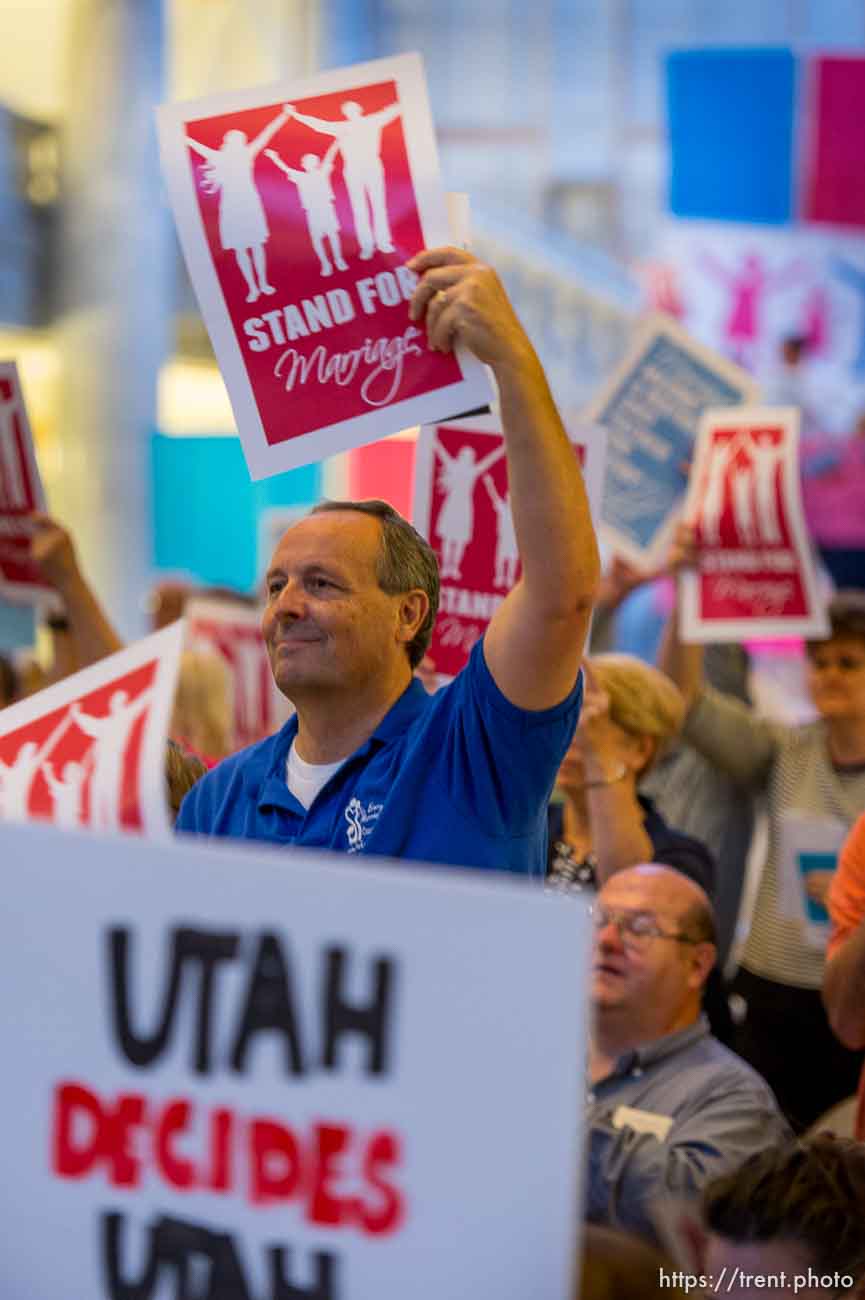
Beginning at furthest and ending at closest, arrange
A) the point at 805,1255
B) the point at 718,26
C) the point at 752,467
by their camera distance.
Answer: the point at 718,26
the point at 752,467
the point at 805,1255

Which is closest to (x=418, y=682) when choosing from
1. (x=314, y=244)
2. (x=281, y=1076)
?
(x=314, y=244)

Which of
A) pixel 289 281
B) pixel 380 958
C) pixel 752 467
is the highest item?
pixel 289 281

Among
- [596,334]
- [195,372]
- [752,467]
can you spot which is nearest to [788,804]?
[752,467]

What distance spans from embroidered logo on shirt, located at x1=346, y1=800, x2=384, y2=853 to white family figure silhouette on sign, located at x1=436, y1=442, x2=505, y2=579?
1.11m

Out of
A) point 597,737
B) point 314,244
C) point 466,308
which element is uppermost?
point 314,244

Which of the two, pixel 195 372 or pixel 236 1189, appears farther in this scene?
pixel 195 372

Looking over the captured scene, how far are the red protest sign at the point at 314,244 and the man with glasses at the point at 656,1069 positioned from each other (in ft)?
2.92

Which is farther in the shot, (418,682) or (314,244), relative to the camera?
(314,244)

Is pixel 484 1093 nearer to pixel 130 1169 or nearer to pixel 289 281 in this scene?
pixel 130 1169

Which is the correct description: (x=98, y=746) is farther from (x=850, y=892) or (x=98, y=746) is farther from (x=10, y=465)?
(x=10, y=465)

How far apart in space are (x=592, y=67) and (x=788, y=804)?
15.7m

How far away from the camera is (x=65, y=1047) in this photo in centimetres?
131

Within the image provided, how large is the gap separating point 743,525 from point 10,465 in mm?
1711

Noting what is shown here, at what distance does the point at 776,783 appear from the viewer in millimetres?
3930
